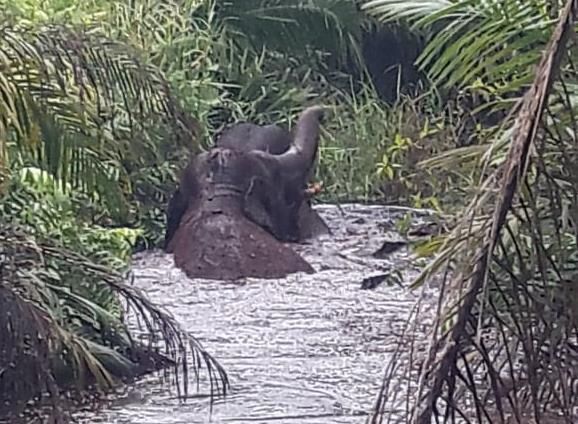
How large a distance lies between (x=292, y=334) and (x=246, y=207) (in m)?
2.94

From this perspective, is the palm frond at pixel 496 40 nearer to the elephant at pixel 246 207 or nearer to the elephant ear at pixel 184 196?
the elephant at pixel 246 207

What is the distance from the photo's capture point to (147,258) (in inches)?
406

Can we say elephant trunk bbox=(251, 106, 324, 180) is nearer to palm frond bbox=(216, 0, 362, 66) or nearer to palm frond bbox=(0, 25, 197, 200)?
palm frond bbox=(216, 0, 362, 66)

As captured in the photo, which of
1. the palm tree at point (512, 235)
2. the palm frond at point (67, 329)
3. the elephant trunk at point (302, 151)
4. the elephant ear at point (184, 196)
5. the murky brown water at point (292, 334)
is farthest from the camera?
the elephant trunk at point (302, 151)

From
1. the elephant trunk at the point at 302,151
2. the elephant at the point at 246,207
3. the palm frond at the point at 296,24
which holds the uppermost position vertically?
the palm frond at the point at 296,24

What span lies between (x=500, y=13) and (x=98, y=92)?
6.71ft

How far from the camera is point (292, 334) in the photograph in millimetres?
7500

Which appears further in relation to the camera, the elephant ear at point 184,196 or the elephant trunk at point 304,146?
the elephant trunk at point 304,146

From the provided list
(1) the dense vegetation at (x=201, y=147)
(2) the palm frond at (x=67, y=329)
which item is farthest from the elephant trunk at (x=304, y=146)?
(2) the palm frond at (x=67, y=329)

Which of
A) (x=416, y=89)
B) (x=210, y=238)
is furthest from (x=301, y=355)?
(x=416, y=89)

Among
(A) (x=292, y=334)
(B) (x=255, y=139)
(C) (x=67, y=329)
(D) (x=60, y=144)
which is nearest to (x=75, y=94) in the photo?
(D) (x=60, y=144)

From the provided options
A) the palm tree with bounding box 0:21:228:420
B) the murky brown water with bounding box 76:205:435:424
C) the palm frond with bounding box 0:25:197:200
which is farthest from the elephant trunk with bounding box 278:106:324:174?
the palm frond with bounding box 0:25:197:200

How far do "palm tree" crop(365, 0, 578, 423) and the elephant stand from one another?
606 cm

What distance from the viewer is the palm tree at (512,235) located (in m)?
1.88
